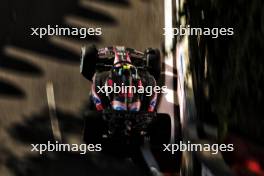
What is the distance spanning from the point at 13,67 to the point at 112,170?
3512 mm

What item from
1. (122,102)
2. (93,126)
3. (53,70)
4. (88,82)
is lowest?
(93,126)

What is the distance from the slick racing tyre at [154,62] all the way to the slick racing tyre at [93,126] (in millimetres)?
1884

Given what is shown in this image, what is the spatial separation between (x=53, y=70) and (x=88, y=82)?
92cm

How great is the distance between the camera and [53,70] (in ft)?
34.9

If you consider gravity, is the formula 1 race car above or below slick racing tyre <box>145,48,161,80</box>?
below

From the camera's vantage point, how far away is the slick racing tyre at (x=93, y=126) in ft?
28.8

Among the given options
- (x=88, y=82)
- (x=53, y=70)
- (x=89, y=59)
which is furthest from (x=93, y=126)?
(x=53, y=70)

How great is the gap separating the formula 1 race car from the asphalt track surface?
0.66 metres

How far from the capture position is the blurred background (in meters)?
5.98

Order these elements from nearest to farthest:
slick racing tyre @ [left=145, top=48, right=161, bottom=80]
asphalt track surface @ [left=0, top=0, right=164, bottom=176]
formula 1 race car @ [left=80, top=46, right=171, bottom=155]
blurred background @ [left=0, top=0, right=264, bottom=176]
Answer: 1. blurred background @ [left=0, top=0, right=264, bottom=176]
2. formula 1 race car @ [left=80, top=46, right=171, bottom=155]
3. asphalt track surface @ [left=0, top=0, right=164, bottom=176]
4. slick racing tyre @ [left=145, top=48, right=161, bottom=80]

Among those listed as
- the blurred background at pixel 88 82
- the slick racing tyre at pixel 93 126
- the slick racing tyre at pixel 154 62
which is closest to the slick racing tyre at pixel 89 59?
the blurred background at pixel 88 82

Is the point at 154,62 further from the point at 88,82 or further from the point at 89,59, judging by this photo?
the point at 88,82

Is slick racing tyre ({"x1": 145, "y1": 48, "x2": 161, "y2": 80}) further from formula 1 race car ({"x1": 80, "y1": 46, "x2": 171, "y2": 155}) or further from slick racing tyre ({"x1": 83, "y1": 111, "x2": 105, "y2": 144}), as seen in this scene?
slick racing tyre ({"x1": 83, "y1": 111, "x2": 105, "y2": 144})

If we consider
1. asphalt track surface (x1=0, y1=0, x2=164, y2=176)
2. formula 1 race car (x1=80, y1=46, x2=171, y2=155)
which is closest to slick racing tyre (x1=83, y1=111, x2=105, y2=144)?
formula 1 race car (x1=80, y1=46, x2=171, y2=155)
